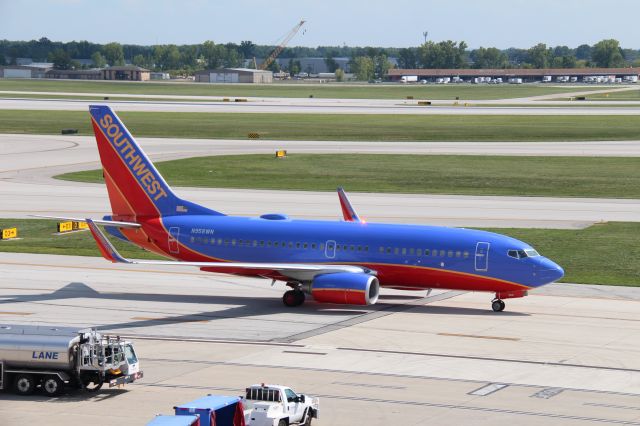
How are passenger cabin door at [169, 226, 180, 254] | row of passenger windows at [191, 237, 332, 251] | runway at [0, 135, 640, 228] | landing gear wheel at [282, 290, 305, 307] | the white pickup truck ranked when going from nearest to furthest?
the white pickup truck < landing gear wheel at [282, 290, 305, 307] < row of passenger windows at [191, 237, 332, 251] < passenger cabin door at [169, 226, 180, 254] < runway at [0, 135, 640, 228]

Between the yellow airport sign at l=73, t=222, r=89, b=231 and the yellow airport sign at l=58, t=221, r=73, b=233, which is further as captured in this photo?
the yellow airport sign at l=73, t=222, r=89, b=231

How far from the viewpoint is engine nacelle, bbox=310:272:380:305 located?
47688 millimetres

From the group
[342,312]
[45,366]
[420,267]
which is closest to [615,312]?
[420,267]

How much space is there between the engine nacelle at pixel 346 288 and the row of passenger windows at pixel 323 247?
67.7 inches

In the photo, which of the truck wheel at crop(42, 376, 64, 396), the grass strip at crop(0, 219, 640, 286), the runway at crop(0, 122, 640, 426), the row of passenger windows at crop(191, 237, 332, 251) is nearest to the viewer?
the runway at crop(0, 122, 640, 426)

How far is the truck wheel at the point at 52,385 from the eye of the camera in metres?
34.0

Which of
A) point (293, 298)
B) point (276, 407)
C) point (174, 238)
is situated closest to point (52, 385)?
point (276, 407)

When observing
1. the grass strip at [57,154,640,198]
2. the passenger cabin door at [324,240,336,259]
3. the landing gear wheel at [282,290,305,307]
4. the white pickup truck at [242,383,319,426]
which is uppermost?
the passenger cabin door at [324,240,336,259]

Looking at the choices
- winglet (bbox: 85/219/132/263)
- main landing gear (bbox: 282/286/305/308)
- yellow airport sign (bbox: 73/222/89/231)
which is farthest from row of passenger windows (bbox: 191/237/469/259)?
yellow airport sign (bbox: 73/222/89/231)

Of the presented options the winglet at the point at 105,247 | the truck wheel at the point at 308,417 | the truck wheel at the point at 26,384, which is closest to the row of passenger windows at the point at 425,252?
the winglet at the point at 105,247

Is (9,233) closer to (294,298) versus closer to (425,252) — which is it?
(294,298)

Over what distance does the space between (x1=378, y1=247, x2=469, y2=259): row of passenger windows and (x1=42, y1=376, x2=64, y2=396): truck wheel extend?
19184 mm

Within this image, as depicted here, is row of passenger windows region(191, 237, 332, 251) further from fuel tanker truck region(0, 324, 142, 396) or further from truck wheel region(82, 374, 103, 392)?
truck wheel region(82, 374, 103, 392)

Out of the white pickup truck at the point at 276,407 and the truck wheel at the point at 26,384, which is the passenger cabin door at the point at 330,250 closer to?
the truck wheel at the point at 26,384
